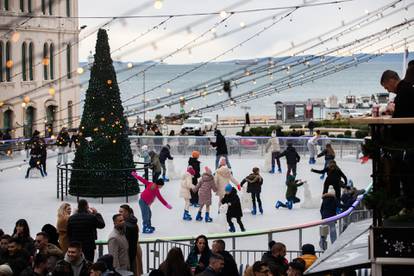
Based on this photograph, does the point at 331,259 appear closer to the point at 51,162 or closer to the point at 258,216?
the point at 258,216

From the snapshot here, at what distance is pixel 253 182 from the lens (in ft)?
73.9

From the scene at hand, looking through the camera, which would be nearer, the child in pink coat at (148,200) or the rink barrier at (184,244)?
the rink barrier at (184,244)

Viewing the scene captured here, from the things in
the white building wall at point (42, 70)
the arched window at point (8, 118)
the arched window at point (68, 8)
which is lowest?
the arched window at point (8, 118)

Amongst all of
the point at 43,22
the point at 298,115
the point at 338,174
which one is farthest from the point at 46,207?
the point at 298,115

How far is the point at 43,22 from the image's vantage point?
5625cm

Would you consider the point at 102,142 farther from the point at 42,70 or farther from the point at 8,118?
the point at 42,70

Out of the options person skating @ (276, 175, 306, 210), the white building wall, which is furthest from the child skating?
the white building wall

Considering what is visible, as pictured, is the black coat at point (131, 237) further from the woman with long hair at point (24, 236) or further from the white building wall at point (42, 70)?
the white building wall at point (42, 70)

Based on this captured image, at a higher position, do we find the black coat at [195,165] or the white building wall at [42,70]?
the white building wall at [42,70]

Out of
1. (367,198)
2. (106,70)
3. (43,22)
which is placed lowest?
(367,198)

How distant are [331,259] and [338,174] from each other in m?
13.0

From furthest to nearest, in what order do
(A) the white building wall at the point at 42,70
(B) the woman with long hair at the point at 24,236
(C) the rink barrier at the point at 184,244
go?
(A) the white building wall at the point at 42,70 → (C) the rink barrier at the point at 184,244 → (B) the woman with long hair at the point at 24,236

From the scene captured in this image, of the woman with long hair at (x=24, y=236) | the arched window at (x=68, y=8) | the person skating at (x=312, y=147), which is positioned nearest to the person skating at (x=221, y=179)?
the woman with long hair at (x=24, y=236)

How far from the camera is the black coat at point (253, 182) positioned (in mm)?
22484
